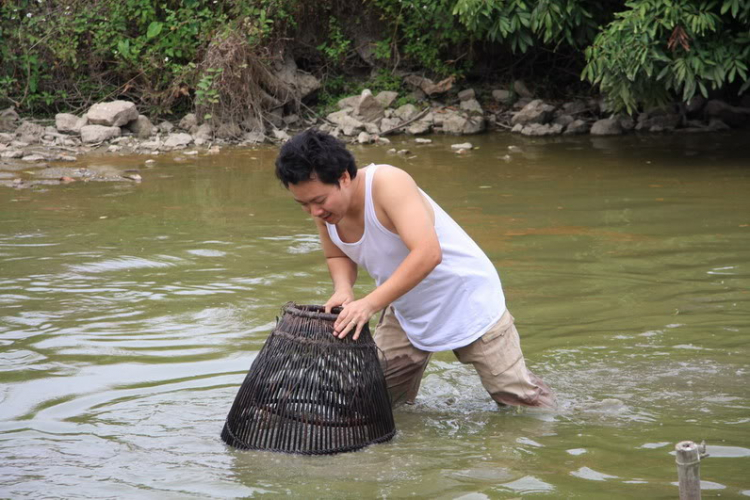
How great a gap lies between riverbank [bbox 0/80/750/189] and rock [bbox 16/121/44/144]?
13mm

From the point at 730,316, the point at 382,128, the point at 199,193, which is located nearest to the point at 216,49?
the point at 382,128

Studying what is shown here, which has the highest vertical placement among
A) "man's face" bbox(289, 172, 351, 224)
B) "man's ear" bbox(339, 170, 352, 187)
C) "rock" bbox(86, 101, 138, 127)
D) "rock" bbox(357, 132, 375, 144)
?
"rock" bbox(86, 101, 138, 127)

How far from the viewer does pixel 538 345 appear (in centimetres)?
491

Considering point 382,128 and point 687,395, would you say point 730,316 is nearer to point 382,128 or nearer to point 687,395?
point 687,395

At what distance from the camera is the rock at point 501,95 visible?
46.5 ft

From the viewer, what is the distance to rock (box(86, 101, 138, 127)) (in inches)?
492

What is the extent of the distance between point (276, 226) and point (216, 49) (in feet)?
19.1

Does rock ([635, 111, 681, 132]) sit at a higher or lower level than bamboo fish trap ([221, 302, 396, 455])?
higher

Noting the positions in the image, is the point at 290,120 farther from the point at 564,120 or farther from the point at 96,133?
the point at 564,120

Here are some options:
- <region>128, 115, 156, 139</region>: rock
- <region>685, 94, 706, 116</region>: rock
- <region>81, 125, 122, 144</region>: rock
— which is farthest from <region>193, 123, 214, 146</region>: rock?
<region>685, 94, 706, 116</region>: rock

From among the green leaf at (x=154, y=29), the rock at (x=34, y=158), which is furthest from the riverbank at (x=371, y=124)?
the green leaf at (x=154, y=29)

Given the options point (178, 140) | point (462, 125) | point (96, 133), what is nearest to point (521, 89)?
point (462, 125)

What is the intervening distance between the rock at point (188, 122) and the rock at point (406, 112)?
9.65 feet

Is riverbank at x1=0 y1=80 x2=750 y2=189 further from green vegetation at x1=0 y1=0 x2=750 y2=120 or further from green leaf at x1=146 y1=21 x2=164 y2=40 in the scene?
green leaf at x1=146 y1=21 x2=164 y2=40
